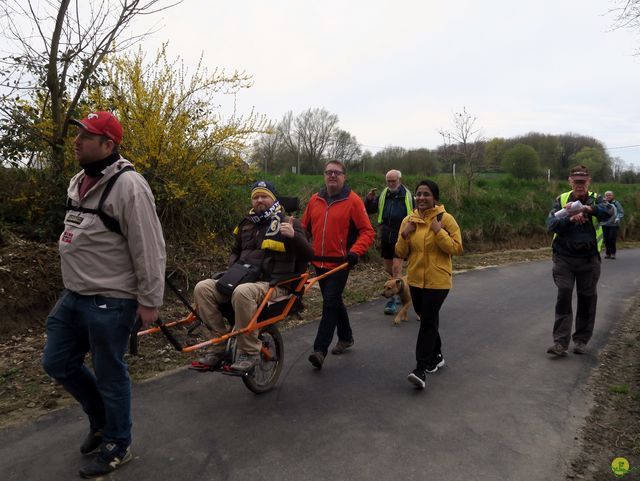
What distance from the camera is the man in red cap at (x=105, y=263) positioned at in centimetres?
316

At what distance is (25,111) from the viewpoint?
8.02 metres

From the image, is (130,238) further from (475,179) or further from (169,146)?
(475,179)

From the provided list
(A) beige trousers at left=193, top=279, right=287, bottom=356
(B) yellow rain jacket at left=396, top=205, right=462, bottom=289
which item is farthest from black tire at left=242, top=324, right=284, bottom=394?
(B) yellow rain jacket at left=396, top=205, right=462, bottom=289

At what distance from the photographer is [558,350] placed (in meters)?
5.98

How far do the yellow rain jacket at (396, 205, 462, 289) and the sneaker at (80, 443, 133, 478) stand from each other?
121 inches

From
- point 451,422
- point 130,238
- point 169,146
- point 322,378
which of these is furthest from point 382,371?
point 169,146

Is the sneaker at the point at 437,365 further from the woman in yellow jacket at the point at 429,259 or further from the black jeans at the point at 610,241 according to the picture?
the black jeans at the point at 610,241

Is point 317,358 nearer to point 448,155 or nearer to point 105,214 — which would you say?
point 105,214

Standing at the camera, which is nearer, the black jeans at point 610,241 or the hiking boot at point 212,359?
the hiking boot at point 212,359

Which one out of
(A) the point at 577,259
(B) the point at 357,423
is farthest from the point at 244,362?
(A) the point at 577,259

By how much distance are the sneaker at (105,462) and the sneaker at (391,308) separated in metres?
5.06

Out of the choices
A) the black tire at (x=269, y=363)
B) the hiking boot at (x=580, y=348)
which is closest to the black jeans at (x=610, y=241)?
the hiking boot at (x=580, y=348)

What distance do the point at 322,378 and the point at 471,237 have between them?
43.8 ft

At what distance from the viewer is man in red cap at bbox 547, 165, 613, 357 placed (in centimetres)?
595
